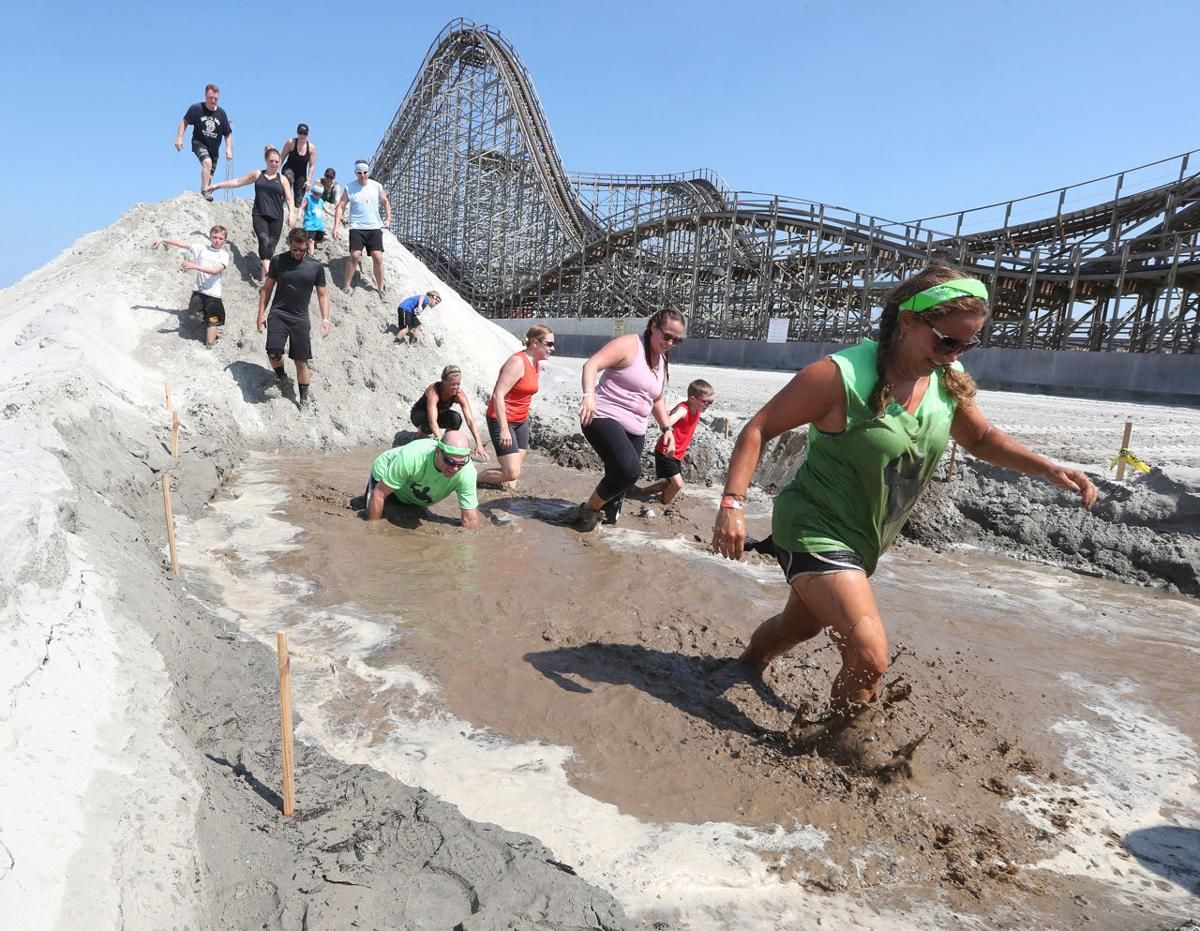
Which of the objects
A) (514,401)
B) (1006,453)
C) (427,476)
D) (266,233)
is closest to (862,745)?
(1006,453)

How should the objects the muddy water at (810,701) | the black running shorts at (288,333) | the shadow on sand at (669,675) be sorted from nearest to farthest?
the muddy water at (810,701), the shadow on sand at (669,675), the black running shorts at (288,333)

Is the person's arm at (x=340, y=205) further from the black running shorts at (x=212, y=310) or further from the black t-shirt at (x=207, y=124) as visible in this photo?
the black running shorts at (x=212, y=310)

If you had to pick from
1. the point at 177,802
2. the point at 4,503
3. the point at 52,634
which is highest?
the point at 4,503

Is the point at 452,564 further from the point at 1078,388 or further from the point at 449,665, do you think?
the point at 1078,388

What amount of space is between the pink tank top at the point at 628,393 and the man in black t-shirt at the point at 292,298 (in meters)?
4.13

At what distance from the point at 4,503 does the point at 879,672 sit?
9.83 ft

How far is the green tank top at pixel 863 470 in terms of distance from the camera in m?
2.49

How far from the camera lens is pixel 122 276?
948 centimetres

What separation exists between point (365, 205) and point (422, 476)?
5926mm

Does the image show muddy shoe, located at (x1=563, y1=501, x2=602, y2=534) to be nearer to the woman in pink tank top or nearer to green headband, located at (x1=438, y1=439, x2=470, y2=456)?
the woman in pink tank top

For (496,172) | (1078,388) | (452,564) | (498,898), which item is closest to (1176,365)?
(1078,388)

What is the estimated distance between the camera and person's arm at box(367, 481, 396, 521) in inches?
218

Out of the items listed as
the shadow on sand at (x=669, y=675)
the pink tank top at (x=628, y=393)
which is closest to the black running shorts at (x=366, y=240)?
the pink tank top at (x=628, y=393)

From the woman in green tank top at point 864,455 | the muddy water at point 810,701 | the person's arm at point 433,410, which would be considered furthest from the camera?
the person's arm at point 433,410
